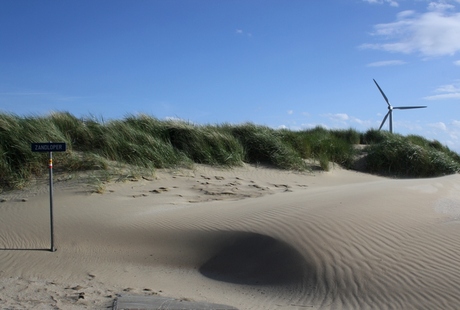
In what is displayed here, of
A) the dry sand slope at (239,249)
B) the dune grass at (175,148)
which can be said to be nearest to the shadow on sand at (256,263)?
the dry sand slope at (239,249)

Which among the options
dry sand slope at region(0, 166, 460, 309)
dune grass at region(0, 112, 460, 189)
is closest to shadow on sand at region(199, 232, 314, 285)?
dry sand slope at region(0, 166, 460, 309)

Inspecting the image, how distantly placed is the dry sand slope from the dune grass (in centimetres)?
138

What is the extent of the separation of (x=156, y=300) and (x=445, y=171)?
1394 cm

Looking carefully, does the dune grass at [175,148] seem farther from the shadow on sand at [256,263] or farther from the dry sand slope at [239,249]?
the shadow on sand at [256,263]

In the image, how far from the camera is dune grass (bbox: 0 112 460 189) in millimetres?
10703

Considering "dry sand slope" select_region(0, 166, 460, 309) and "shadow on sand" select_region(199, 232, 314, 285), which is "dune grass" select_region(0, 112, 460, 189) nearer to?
"dry sand slope" select_region(0, 166, 460, 309)

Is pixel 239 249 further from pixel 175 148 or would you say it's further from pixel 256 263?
pixel 175 148

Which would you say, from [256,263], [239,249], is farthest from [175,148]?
[256,263]

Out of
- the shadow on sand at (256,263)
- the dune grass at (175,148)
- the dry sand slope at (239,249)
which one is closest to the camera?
the dry sand slope at (239,249)

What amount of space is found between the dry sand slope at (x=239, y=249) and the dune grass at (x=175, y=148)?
1384 mm

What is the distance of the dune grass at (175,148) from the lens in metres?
10.7

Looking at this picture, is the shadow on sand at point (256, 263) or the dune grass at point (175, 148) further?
the dune grass at point (175, 148)

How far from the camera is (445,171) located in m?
16.0

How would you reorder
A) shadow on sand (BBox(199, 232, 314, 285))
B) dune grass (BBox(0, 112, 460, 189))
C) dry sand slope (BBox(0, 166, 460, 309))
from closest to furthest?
dry sand slope (BBox(0, 166, 460, 309)) < shadow on sand (BBox(199, 232, 314, 285)) < dune grass (BBox(0, 112, 460, 189))
